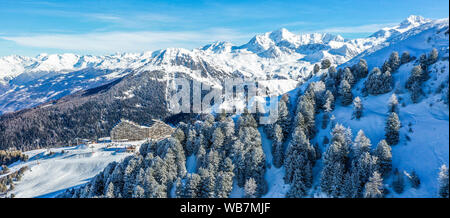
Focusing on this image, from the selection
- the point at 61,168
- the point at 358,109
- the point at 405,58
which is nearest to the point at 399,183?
the point at 358,109

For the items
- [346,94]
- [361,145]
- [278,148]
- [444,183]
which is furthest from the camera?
[346,94]

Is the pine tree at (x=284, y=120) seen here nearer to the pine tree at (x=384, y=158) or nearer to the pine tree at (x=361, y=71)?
the pine tree at (x=384, y=158)

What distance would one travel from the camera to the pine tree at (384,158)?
3562 centimetres

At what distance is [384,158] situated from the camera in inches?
1407

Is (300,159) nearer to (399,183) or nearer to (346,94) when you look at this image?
(399,183)

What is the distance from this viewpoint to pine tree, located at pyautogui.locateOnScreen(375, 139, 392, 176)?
117ft

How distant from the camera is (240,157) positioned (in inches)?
1953

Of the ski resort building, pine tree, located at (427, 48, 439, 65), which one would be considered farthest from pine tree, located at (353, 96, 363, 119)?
the ski resort building

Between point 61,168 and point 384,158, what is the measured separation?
131147mm

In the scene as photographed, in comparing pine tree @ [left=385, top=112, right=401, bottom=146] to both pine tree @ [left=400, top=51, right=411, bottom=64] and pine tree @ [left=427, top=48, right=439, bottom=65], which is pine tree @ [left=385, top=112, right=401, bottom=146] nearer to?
pine tree @ [left=427, top=48, right=439, bottom=65]
